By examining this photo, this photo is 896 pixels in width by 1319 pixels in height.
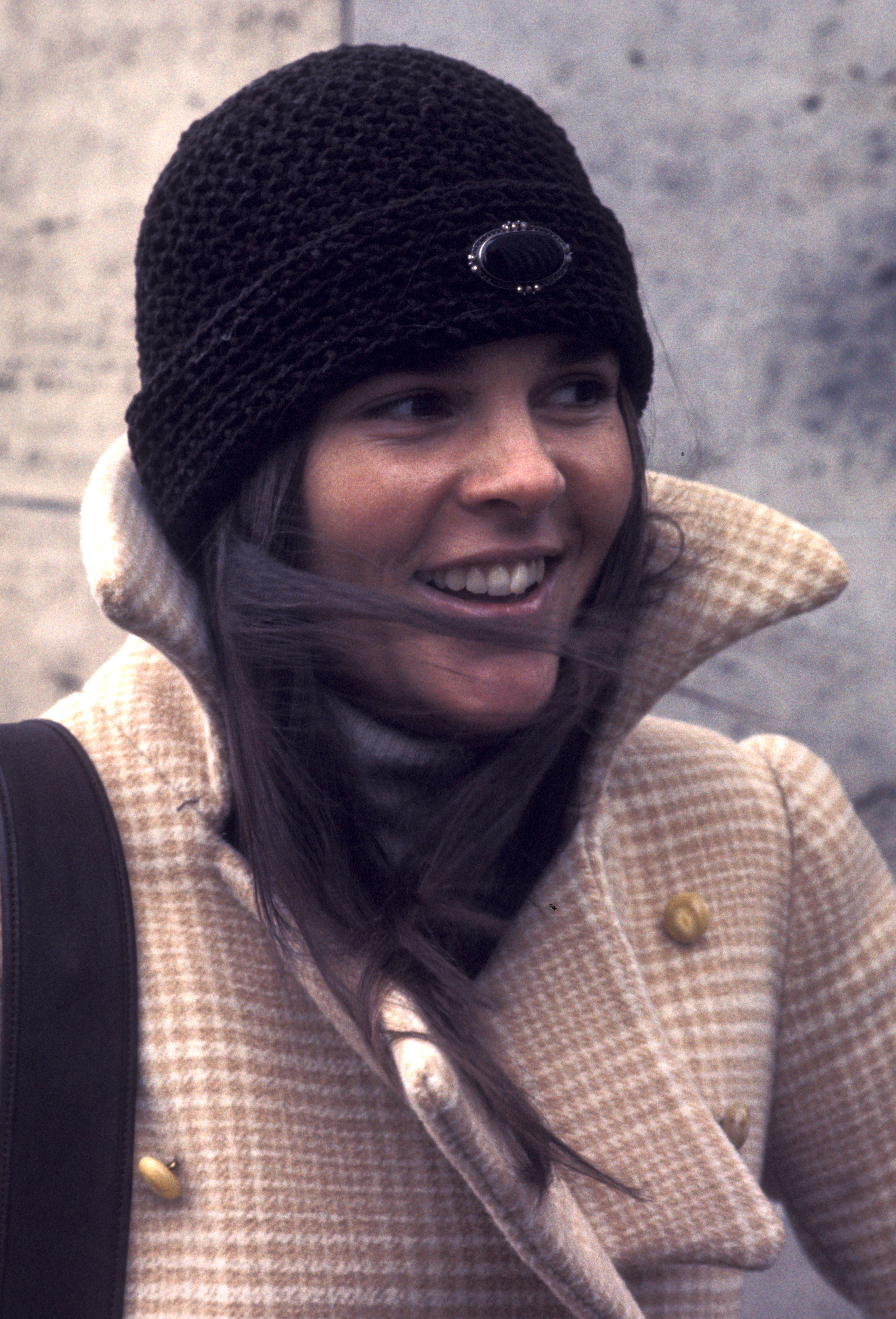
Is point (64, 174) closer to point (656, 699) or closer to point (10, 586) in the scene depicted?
point (10, 586)

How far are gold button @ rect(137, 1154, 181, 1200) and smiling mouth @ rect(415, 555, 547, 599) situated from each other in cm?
58

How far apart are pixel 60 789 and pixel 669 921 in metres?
0.68

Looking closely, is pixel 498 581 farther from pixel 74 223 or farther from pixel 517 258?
pixel 74 223

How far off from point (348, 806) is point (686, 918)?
1.35 ft

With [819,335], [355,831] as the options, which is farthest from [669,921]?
[819,335]

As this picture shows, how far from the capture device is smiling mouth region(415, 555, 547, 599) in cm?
121

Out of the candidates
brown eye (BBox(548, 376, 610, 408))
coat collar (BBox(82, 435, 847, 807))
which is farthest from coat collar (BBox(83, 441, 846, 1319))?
brown eye (BBox(548, 376, 610, 408))

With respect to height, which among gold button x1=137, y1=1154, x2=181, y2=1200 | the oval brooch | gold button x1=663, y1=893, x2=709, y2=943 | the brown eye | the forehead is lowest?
gold button x1=137, y1=1154, x2=181, y2=1200

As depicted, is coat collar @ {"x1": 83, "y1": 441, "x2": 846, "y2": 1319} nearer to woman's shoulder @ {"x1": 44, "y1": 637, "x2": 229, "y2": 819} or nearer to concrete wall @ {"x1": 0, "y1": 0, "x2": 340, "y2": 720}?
woman's shoulder @ {"x1": 44, "y1": 637, "x2": 229, "y2": 819}

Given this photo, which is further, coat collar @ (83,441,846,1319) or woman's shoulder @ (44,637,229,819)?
woman's shoulder @ (44,637,229,819)

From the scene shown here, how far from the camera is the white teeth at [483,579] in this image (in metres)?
1.21

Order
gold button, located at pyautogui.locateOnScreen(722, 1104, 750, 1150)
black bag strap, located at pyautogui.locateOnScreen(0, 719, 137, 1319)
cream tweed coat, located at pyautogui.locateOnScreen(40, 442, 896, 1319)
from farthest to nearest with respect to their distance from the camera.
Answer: gold button, located at pyautogui.locateOnScreen(722, 1104, 750, 1150) → cream tweed coat, located at pyautogui.locateOnScreen(40, 442, 896, 1319) → black bag strap, located at pyautogui.locateOnScreen(0, 719, 137, 1319)

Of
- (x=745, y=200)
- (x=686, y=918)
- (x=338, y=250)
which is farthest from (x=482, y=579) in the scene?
(x=745, y=200)

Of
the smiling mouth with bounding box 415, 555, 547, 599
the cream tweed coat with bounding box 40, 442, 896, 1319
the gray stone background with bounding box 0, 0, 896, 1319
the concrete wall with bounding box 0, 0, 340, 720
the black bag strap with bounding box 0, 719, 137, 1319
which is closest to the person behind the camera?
the black bag strap with bounding box 0, 719, 137, 1319
